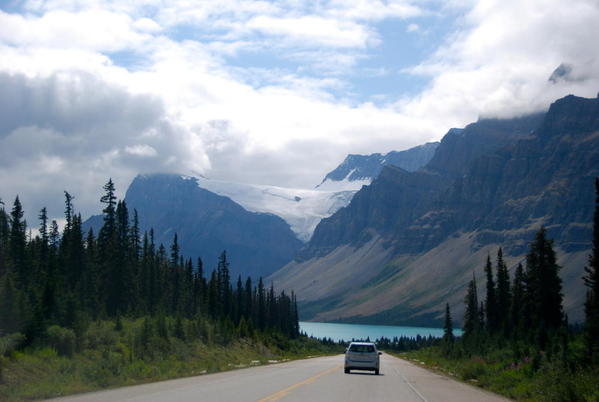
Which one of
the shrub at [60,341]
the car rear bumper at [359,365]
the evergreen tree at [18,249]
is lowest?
the car rear bumper at [359,365]

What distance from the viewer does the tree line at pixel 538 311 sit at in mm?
39372

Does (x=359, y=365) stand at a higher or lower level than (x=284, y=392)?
lower

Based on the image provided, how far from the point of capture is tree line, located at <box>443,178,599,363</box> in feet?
129

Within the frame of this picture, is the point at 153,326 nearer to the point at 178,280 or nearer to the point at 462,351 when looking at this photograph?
the point at 462,351

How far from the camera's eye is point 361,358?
40438 millimetres

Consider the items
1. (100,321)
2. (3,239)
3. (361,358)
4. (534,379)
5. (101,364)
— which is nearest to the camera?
(534,379)

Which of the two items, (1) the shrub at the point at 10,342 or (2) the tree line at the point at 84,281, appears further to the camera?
(2) the tree line at the point at 84,281

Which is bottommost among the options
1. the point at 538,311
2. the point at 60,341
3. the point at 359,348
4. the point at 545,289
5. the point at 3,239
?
the point at 538,311

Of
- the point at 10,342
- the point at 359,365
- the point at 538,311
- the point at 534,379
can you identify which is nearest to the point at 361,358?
the point at 359,365

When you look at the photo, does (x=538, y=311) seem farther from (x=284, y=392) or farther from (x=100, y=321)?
(x=284, y=392)

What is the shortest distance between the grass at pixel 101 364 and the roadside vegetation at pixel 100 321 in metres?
0.06

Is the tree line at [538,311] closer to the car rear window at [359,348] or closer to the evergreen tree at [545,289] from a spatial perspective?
the evergreen tree at [545,289]

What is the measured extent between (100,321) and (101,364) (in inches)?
801

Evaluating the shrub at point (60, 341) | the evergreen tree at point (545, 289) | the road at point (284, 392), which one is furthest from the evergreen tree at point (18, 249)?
the evergreen tree at point (545, 289)
